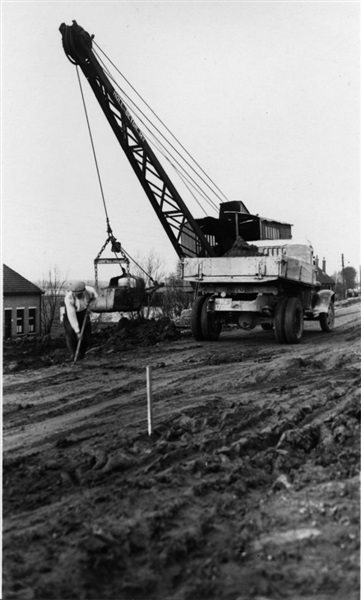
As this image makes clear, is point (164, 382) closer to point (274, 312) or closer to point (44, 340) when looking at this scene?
point (44, 340)

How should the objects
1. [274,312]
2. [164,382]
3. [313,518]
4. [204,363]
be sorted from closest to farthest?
[313,518] → [164,382] → [204,363] → [274,312]

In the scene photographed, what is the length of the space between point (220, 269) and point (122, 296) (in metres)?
2.26

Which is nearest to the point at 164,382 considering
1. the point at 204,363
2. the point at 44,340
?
the point at 204,363

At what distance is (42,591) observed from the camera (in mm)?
2889

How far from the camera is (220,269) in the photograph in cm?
1052

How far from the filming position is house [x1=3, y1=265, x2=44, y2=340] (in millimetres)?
5730

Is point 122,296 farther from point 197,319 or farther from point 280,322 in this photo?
point 280,322

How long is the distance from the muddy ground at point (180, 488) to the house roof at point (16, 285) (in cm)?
112

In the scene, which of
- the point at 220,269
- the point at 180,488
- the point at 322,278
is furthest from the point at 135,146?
the point at 322,278

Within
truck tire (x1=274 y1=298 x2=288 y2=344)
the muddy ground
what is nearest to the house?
the muddy ground

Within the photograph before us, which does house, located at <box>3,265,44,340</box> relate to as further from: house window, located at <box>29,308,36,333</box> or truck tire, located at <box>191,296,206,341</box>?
truck tire, located at <box>191,296,206,341</box>

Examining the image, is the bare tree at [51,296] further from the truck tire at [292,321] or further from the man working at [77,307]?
A: the truck tire at [292,321]

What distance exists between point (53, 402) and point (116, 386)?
92 centimetres

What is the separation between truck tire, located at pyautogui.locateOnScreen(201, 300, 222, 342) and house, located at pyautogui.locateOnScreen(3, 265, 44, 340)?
326cm
